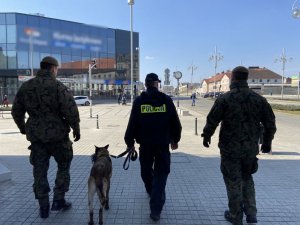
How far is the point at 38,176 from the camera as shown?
432 cm

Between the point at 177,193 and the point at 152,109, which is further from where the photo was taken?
the point at 177,193

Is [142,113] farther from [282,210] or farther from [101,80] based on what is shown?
[101,80]

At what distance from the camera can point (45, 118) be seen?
4.19 metres

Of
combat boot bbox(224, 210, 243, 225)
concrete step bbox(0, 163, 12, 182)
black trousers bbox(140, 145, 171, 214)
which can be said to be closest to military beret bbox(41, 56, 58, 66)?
black trousers bbox(140, 145, 171, 214)

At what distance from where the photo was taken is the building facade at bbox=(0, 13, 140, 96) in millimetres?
44906

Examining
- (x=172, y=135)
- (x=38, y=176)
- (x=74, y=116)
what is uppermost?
(x=74, y=116)

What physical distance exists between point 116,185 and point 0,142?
745cm

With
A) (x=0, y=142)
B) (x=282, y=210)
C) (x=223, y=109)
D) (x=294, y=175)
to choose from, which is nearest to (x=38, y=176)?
(x=223, y=109)

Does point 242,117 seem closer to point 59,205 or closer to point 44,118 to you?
point 44,118

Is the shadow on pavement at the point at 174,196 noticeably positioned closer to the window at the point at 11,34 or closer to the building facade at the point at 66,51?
the building facade at the point at 66,51

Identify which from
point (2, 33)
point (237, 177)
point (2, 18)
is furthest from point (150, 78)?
point (2, 18)

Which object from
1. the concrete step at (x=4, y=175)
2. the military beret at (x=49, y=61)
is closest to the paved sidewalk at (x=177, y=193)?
the concrete step at (x=4, y=175)

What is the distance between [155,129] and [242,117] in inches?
45.4

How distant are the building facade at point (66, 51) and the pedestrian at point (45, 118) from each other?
117 feet
